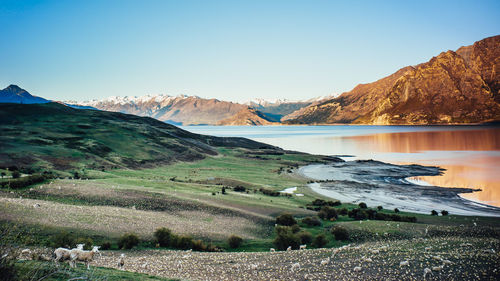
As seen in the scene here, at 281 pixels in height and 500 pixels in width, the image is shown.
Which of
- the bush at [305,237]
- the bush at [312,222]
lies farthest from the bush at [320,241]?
the bush at [312,222]

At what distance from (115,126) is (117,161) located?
1440 inches

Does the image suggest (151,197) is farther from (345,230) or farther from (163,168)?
(163,168)

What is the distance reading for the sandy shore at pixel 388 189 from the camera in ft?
124

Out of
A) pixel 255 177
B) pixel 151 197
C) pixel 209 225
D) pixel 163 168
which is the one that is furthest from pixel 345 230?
pixel 163 168

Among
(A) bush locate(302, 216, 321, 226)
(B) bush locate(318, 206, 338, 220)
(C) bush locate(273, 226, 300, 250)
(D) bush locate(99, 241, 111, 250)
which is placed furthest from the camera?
(B) bush locate(318, 206, 338, 220)

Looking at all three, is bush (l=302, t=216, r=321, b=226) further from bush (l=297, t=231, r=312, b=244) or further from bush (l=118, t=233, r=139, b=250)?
bush (l=118, t=233, r=139, b=250)

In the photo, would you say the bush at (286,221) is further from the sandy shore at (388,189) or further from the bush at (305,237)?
the sandy shore at (388,189)

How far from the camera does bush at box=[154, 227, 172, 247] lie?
2064cm

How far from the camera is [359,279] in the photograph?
12.6m

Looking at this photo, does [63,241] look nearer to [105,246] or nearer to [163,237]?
[105,246]

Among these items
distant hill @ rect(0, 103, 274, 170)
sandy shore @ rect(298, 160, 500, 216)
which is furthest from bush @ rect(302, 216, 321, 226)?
→ distant hill @ rect(0, 103, 274, 170)

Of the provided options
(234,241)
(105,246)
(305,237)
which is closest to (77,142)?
(105,246)

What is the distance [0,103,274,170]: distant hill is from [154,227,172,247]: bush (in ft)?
129

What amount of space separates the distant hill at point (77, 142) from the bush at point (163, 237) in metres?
39.4
